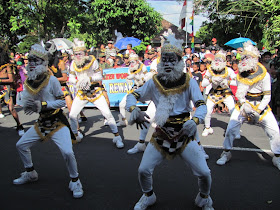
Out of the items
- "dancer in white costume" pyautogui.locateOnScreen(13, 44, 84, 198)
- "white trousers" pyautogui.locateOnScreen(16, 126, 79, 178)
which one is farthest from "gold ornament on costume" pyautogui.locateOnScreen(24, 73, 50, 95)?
"white trousers" pyautogui.locateOnScreen(16, 126, 79, 178)

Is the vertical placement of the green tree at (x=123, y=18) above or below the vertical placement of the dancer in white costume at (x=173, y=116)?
above

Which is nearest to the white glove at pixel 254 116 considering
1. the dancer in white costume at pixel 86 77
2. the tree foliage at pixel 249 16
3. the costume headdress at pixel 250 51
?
the costume headdress at pixel 250 51

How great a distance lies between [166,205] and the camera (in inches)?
137

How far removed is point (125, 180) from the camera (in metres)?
4.23

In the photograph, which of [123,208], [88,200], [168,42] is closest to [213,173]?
[123,208]

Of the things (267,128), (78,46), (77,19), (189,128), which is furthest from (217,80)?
(77,19)

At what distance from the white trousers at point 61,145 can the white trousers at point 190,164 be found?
1068 mm

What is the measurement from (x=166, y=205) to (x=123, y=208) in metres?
0.56

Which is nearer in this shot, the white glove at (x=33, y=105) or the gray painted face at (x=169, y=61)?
the gray painted face at (x=169, y=61)

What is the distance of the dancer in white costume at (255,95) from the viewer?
4.47 metres

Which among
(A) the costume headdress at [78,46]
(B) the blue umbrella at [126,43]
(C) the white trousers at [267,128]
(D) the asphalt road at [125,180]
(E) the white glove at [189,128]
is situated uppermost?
(B) the blue umbrella at [126,43]

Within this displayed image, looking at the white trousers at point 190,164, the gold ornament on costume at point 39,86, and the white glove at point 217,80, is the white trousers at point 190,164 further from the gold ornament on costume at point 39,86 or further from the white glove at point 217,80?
the white glove at point 217,80

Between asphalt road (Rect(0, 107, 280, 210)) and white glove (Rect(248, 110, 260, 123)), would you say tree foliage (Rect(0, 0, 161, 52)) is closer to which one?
asphalt road (Rect(0, 107, 280, 210))

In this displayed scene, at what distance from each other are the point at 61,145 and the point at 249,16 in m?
14.6
